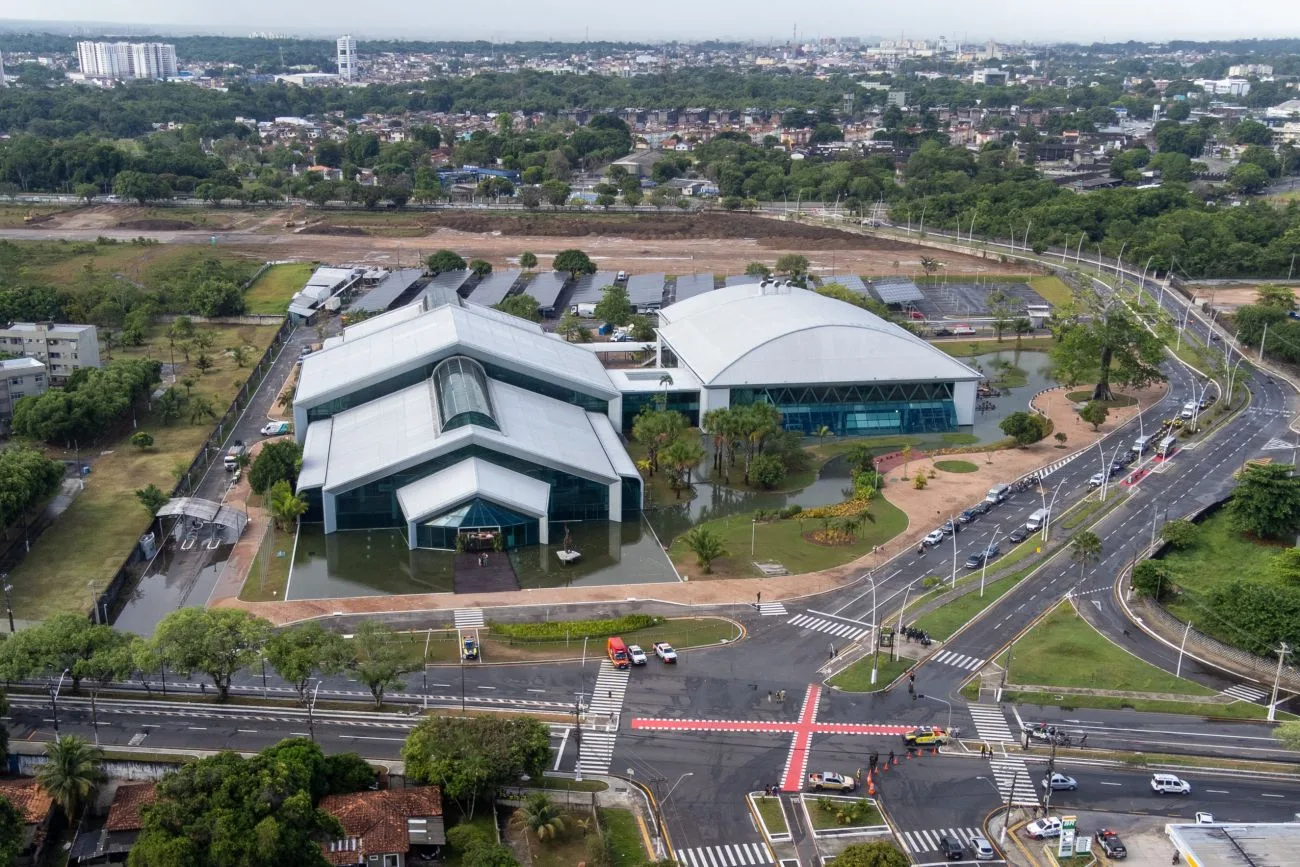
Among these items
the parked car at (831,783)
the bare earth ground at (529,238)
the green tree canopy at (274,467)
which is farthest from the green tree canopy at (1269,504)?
the bare earth ground at (529,238)

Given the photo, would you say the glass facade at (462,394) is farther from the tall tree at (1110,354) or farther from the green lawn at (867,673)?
the tall tree at (1110,354)

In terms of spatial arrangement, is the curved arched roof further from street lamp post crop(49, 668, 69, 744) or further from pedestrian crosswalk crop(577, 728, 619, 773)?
street lamp post crop(49, 668, 69, 744)

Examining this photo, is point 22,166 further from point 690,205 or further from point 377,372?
point 377,372

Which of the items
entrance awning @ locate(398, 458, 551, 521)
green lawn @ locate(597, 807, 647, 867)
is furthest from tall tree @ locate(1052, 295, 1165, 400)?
green lawn @ locate(597, 807, 647, 867)

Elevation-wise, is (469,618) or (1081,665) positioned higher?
(1081,665)

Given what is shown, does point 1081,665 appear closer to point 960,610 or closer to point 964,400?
point 960,610

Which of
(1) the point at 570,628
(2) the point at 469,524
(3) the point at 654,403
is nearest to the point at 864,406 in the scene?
(3) the point at 654,403
